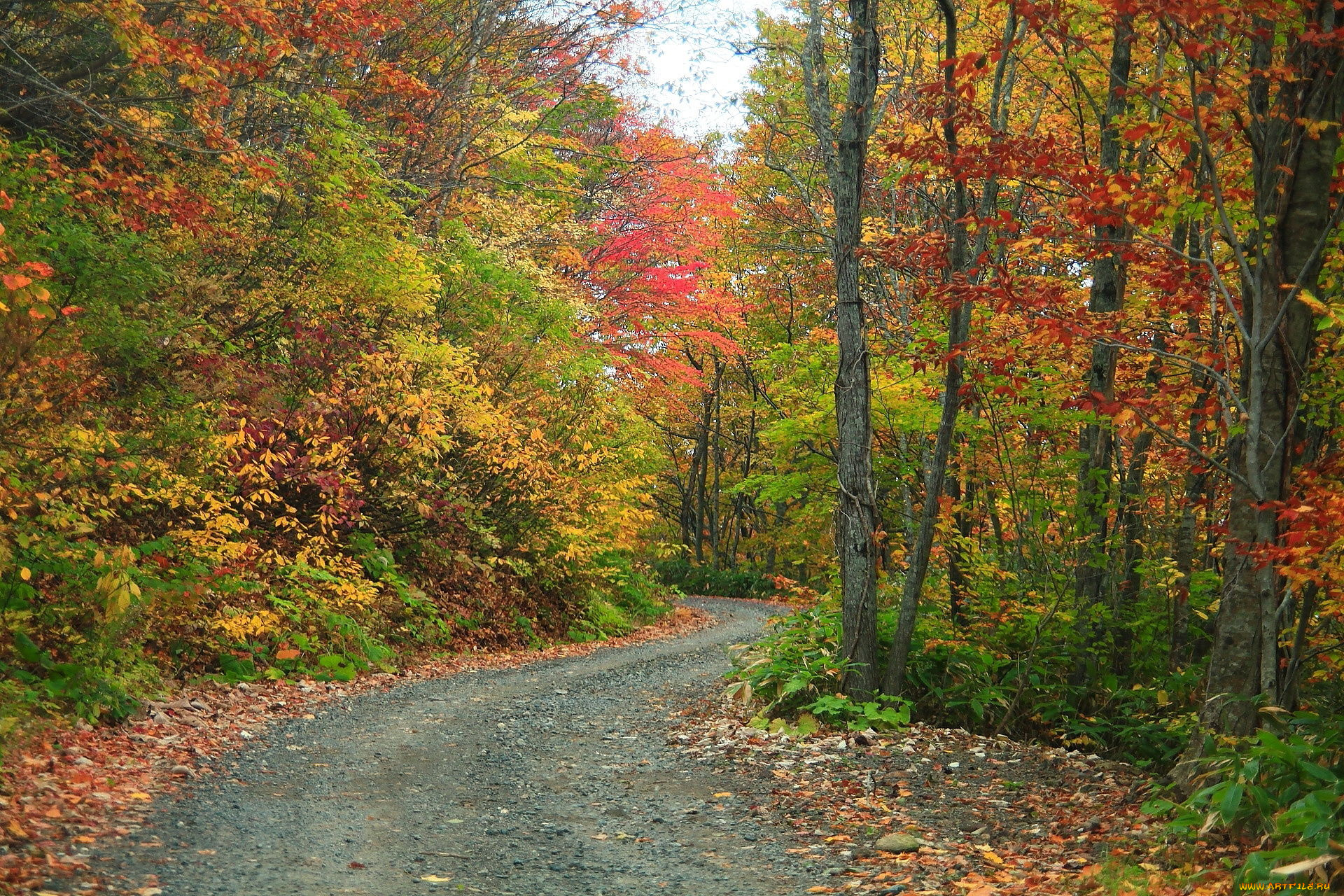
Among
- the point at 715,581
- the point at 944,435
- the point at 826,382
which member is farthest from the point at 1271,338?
the point at 715,581

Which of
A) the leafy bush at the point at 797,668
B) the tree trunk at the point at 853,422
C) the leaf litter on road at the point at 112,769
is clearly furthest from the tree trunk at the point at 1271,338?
the leaf litter on road at the point at 112,769

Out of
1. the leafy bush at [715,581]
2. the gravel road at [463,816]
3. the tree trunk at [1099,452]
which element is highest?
the tree trunk at [1099,452]

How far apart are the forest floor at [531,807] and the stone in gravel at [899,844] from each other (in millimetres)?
33

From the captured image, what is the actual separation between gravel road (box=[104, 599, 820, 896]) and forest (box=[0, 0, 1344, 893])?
1309 millimetres

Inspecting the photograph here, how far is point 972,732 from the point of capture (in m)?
7.85

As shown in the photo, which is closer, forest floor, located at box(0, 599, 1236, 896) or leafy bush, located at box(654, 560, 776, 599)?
forest floor, located at box(0, 599, 1236, 896)

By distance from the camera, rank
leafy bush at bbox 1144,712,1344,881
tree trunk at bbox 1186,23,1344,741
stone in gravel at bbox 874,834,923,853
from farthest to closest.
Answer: stone in gravel at bbox 874,834,923,853, tree trunk at bbox 1186,23,1344,741, leafy bush at bbox 1144,712,1344,881

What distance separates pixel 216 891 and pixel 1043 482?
6994mm

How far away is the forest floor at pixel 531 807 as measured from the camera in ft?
14.4

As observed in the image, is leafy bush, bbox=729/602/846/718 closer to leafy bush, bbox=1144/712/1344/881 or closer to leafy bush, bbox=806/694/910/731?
leafy bush, bbox=806/694/910/731

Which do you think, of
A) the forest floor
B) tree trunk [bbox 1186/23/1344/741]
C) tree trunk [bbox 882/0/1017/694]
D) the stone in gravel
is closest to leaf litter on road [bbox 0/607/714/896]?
the forest floor

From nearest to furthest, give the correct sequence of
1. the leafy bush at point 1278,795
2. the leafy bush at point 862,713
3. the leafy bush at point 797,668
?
1. the leafy bush at point 1278,795
2. the leafy bush at point 862,713
3. the leafy bush at point 797,668

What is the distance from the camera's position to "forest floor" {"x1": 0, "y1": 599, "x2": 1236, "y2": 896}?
173 inches

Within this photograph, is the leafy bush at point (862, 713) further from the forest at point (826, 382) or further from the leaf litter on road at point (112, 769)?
the leaf litter on road at point (112, 769)
